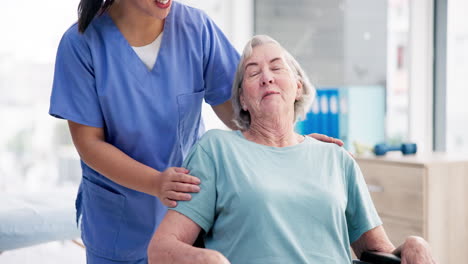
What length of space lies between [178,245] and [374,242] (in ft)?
1.87

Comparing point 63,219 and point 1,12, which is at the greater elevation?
point 1,12

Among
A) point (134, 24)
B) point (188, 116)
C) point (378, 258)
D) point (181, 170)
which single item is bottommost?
point (378, 258)

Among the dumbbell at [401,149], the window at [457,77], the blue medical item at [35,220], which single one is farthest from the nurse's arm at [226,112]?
the window at [457,77]

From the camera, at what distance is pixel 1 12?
11.4 feet

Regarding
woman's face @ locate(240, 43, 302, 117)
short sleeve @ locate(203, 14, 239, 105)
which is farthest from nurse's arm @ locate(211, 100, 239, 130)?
woman's face @ locate(240, 43, 302, 117)

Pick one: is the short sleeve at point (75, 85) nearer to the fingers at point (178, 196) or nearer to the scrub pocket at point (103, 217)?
the scrub pocket at point (103, 217)

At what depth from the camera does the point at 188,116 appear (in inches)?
60.0

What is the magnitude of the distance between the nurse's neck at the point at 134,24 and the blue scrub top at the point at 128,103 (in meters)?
0.02

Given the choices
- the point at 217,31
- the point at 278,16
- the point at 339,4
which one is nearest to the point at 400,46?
the point at 339,4

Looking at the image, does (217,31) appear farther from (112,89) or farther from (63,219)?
(63,219)

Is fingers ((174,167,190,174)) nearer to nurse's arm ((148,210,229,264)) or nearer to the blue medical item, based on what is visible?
nurse's arm ((148,210,229,264))

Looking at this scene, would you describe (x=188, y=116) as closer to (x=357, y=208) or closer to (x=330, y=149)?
(x=330, y=149)

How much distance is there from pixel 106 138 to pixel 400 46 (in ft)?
8.02

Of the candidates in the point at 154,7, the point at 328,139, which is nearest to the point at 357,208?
the point at 328,139
